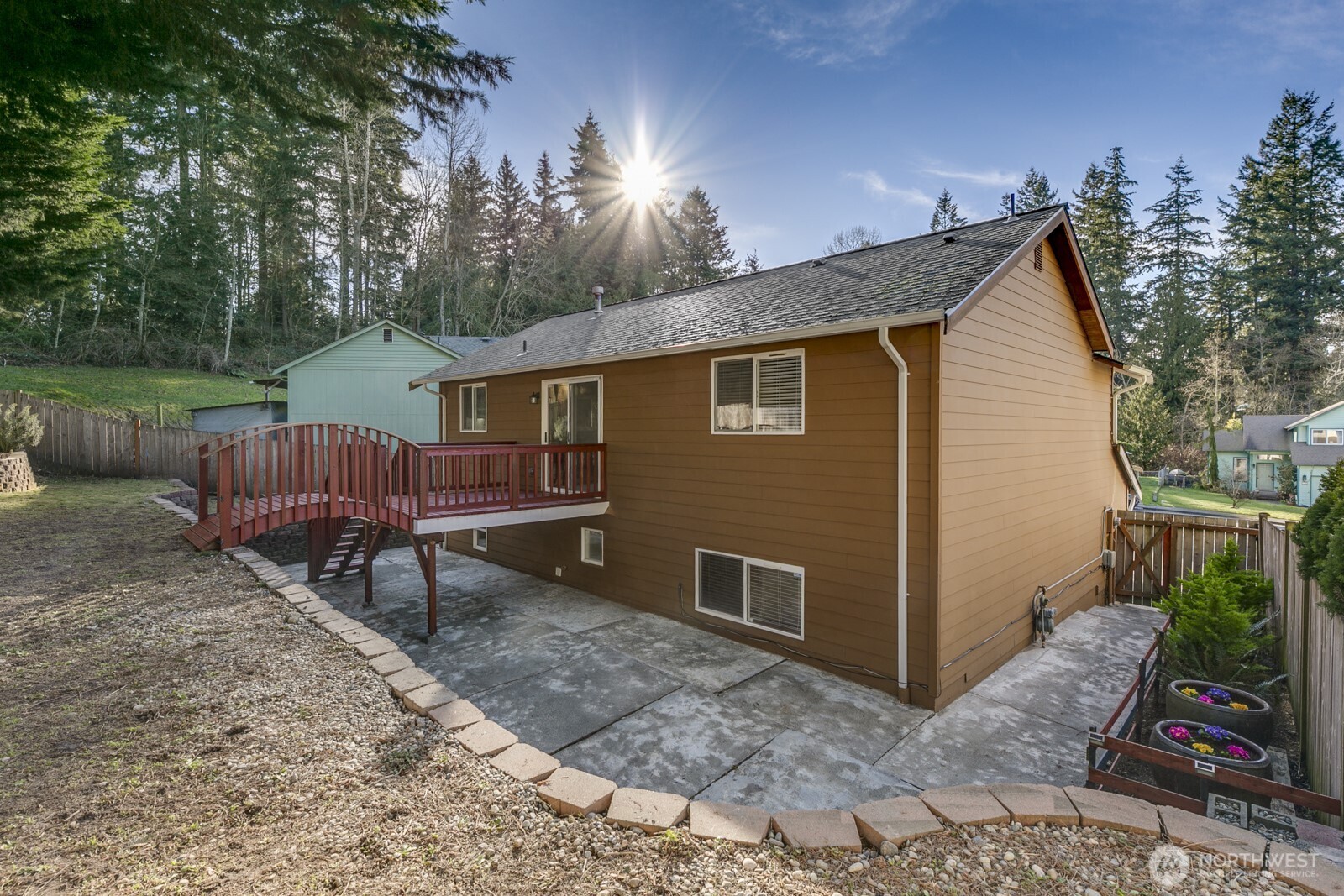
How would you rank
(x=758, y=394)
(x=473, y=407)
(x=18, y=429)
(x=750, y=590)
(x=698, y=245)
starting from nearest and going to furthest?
(x=758, y=394), (x=750, y=590), (x=18, y=429), (x=473, y=407), (x=698, y=245)

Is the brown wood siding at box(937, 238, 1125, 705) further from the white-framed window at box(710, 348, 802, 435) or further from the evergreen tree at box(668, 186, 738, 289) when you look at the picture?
the evergreen tree at box(668, 186, 738, 289)

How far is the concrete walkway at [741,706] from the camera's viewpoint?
13.3 feet

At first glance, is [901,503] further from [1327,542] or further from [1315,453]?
[1315,453]

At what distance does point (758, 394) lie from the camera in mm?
6516

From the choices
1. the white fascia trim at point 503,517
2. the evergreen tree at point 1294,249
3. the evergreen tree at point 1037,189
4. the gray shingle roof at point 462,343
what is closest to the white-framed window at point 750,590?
the white fascia trim at point 503,517

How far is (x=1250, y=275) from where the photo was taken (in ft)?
93.7

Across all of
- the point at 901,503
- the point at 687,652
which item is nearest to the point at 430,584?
the point at 687,652

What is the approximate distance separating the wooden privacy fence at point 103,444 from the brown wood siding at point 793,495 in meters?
11.9

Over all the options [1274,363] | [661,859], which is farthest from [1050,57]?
[1274,363]

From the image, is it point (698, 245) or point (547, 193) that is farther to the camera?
point (547, 193)

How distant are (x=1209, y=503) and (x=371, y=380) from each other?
2954cm

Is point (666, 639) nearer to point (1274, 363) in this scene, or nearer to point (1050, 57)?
point (1050, 57)

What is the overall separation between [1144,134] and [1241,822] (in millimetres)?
13576

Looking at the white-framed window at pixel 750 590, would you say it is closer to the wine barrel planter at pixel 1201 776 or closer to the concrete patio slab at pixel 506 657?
the concrete patio slab at pixel 506 657
